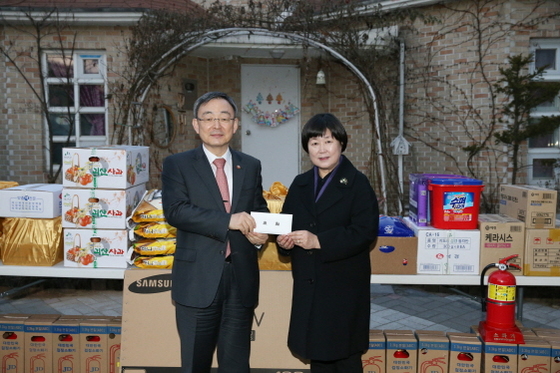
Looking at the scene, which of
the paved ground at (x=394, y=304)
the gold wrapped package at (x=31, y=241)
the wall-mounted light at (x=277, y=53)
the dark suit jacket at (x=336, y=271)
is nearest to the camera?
the dark suit jacket at (x=336, y=271)

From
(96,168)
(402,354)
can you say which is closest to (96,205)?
(96,168)

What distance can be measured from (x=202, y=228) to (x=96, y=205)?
1.20 metres

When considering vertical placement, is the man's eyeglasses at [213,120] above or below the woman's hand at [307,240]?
above

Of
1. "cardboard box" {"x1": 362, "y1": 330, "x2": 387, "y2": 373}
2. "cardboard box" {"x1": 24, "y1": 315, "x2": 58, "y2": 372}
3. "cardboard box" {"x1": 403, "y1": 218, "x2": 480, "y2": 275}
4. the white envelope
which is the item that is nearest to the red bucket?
"cardboard box" {"x1": 403, "y1": 218, "x2": 480, "y2": 275}

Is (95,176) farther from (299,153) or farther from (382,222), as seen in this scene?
(299,153)

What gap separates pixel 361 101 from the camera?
752 cm

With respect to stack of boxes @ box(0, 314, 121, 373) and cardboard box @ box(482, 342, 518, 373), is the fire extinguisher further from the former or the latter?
stack of boxes @ box(0, 314, 121, 373)

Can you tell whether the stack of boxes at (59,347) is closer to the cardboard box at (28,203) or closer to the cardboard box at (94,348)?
the cardboard box at (94,348)

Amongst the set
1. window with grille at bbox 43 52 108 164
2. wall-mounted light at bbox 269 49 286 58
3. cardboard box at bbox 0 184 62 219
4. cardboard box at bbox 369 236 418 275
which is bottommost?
cardboard box at bbox 369 236 418 275

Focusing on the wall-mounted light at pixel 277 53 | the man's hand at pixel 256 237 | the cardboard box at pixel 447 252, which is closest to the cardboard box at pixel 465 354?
the cardboard box at pixel 447 252

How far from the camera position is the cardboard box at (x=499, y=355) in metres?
2.84

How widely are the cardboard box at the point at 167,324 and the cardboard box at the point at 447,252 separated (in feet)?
2.95

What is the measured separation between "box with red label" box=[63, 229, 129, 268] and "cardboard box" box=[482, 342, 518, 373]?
2363 millimetres

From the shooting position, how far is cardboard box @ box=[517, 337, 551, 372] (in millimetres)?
2836
